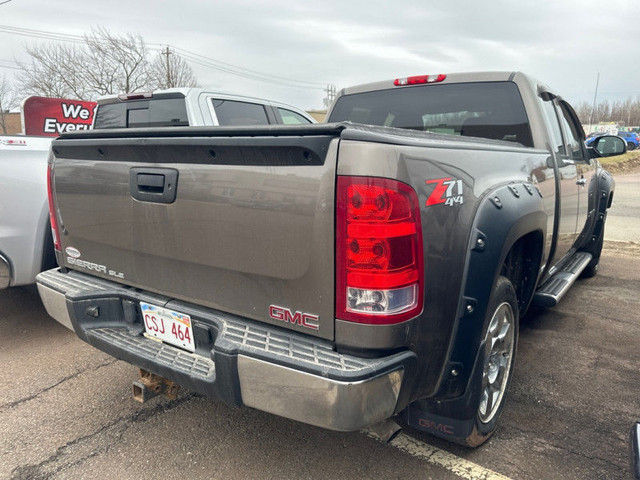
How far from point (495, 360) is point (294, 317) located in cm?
128

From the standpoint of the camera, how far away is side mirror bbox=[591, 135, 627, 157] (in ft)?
14.8

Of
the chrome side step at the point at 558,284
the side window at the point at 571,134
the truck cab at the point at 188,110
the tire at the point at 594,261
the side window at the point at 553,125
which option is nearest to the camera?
the chrome side step at the point at 558,284

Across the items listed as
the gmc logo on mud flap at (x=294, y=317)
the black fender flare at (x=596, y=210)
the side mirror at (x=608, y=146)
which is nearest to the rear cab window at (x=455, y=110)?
the black fender flare at (x=596, y=210)

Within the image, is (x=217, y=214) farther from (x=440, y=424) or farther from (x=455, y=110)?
(x=455, y=110)

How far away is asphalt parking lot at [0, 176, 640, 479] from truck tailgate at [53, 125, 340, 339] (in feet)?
2.81

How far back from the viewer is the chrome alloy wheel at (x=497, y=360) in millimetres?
2346

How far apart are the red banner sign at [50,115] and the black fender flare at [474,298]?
451 inches

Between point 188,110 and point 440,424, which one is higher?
point 188,110

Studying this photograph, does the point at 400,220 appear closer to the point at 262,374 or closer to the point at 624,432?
the point at 262,374

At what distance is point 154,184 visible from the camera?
2.16 meters

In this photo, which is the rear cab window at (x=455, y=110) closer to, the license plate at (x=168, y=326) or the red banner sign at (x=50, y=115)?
the license plate at (x=168, y=326)

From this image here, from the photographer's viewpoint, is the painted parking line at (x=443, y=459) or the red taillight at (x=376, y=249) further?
the painted parking line at (x=443, y=459)

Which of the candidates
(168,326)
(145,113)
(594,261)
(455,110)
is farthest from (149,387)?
(594,261)

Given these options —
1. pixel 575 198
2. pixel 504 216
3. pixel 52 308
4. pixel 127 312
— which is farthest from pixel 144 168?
pixel 575 198
